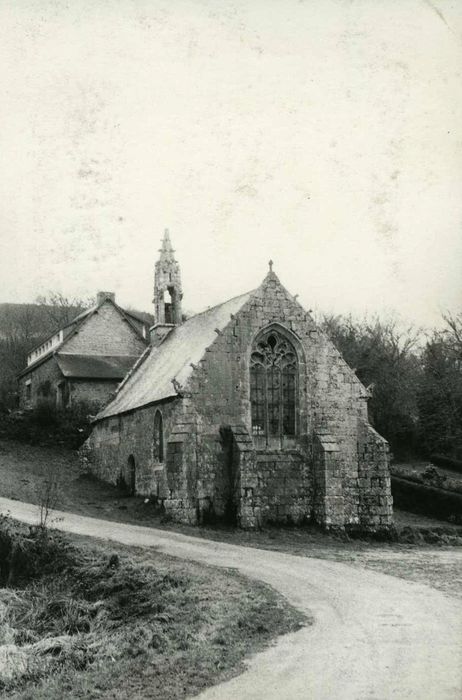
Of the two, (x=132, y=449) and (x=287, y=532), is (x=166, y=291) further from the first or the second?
(x=287, y=532)

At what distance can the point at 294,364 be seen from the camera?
83.1 feet

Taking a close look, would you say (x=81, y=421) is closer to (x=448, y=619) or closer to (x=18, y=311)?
(x=448, y=619)

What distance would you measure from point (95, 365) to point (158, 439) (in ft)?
53.2

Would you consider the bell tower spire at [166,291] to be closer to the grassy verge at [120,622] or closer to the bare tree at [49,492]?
the bare tree at [49,492]

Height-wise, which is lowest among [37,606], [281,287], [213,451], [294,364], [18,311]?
[37,606]

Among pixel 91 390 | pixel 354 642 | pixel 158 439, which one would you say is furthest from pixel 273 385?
pixel 91 390

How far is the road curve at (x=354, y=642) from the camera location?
846 centimetres

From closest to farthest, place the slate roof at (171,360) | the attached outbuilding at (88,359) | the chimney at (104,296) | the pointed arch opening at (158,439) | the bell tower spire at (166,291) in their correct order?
1. the slate roof at (171,360)
2. the pointed arch opening at (158,439)
3. the bell tower spire at (166,291)
4. the attached outbuilding at (88,359)
5. the chimney at (104,296)

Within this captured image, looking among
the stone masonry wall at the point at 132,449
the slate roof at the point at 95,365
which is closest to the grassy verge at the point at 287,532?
the stone masonry wall at the point at 132,449

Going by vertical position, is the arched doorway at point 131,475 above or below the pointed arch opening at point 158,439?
below

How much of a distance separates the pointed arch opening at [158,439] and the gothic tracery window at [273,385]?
136 inches

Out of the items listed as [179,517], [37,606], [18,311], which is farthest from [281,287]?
[18,311]

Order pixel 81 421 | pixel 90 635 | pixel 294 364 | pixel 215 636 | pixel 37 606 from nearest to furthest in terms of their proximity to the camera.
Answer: pixel 215 636 < pixel 90 635 < pixel 37 606 < pixel 294 364 < pixel 81 421

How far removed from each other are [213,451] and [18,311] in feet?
183
